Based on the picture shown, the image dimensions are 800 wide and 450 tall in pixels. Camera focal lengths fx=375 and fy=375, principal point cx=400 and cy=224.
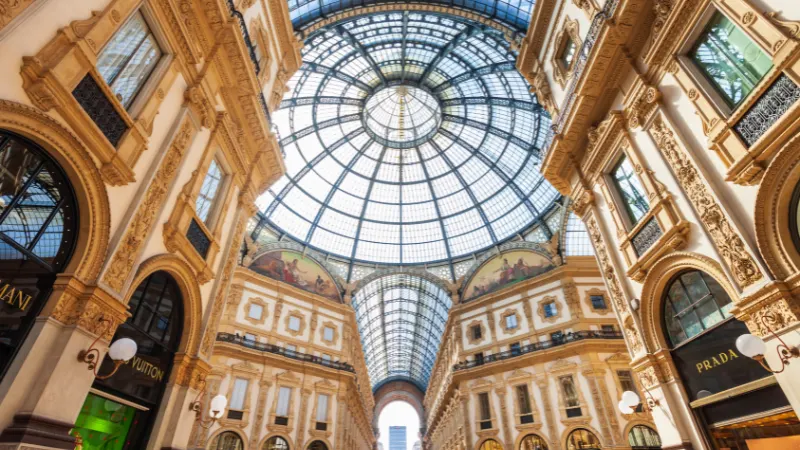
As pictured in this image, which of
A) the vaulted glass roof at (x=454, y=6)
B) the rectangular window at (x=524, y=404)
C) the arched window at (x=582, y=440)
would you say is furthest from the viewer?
the rectangular window at (x=524, y=404)

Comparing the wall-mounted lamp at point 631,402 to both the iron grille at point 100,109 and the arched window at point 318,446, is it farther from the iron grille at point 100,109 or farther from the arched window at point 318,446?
the arched window at point 318,446

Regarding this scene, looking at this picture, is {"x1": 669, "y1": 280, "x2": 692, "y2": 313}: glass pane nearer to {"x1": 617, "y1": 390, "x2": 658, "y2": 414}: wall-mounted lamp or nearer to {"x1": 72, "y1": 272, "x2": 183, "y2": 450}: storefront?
{"x1": 617, "y1": 390, "x2": 658, "y2": 414}: wall-mounted lamp

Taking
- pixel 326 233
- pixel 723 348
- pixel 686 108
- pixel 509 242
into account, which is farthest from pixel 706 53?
pixel 326 233

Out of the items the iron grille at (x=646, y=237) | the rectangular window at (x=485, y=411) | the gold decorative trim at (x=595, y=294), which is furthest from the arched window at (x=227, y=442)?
the gold decorative trim at (x=595, y=294)

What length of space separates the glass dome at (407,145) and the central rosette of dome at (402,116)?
0.36ft

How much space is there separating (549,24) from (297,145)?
2452 centimetres

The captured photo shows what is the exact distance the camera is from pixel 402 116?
1553 inches

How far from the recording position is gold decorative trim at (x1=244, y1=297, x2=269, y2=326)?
27.8 metres

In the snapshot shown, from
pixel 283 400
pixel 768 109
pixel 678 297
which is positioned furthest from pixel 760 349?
pixel 283 400

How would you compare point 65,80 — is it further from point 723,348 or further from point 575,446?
point 575,446

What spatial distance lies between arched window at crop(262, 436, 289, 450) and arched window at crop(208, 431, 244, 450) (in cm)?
163

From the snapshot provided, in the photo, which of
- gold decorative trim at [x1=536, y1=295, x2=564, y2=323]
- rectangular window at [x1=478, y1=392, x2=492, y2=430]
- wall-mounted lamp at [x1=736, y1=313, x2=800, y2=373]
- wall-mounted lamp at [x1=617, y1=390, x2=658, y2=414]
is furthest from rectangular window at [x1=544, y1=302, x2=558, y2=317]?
wall-mounted lamp at [x1=736, y1=313, x2=800, y2=373]

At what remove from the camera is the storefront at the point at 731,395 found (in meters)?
7.21

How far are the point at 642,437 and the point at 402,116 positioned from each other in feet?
107
